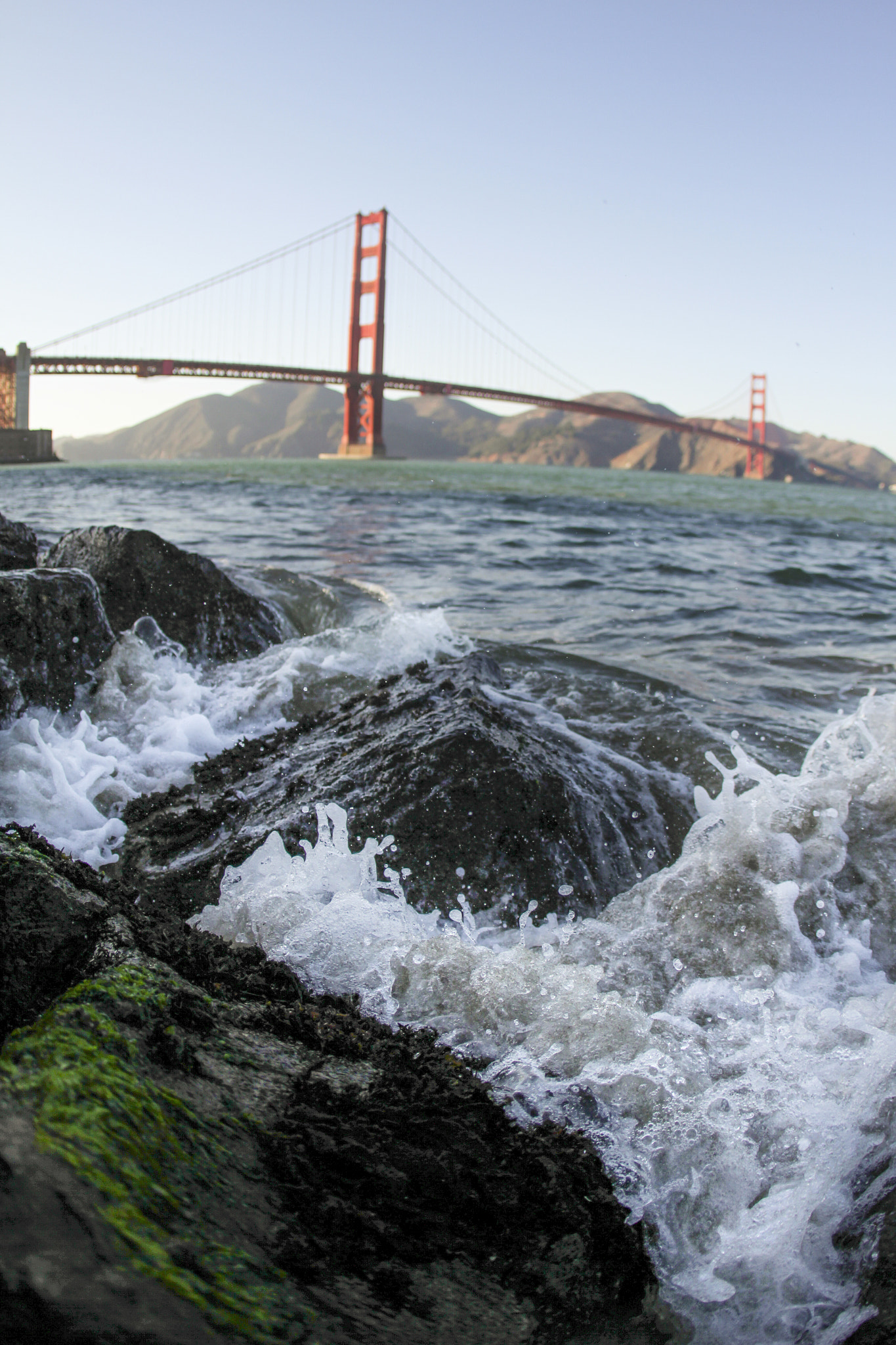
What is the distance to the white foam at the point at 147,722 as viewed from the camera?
2.35 meters

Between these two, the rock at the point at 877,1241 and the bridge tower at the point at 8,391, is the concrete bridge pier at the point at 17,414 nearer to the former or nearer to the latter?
the bridge tower at the point at 8,391

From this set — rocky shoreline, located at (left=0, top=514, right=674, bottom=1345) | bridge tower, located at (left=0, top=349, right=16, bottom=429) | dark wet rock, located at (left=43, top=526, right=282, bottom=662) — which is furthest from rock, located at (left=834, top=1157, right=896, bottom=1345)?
bridge tower, located at (left=0, top=349, right=16, bottom=429)

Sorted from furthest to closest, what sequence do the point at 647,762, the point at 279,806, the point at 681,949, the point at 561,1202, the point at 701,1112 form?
1. the point at 647,762
2. the point at 279,806
3. the point at 681,949
4. the point at 701,1112
5. the point at 561,1202

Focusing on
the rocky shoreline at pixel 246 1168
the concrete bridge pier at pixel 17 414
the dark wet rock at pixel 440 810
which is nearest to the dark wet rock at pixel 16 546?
the dark wet rock at pixel 440 810

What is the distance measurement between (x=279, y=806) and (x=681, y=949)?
1.07m

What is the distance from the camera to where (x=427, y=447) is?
10594cm

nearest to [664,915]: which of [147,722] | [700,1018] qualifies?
[700,1018]

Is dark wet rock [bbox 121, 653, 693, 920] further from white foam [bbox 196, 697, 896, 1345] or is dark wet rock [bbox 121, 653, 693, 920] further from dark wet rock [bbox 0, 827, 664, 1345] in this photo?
dark wet rock [bbox 0, 827, 664, 1345]

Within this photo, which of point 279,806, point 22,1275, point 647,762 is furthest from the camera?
point 647,762

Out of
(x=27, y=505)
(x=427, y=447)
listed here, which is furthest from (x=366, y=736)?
(x=427, y=447)

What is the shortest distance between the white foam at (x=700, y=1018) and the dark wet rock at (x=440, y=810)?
93mm

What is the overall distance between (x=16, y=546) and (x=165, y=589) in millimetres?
1045

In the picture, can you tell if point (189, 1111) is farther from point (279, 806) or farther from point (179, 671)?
point (179, 671)

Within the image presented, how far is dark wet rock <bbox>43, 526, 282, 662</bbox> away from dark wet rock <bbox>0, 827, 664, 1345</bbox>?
257 centimetres
